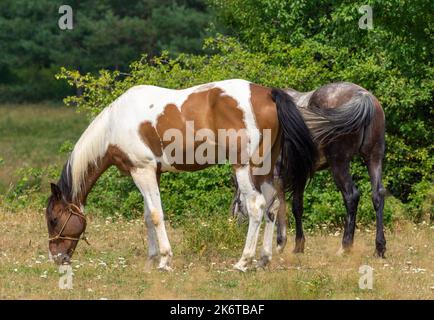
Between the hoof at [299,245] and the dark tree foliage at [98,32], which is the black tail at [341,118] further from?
the dark tree foliage at [98,32]

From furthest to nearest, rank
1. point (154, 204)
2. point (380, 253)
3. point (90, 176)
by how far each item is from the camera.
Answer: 1. point (380, 253)
2. point (90, 176)
3. point (154, 204)

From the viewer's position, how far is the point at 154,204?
9.84m

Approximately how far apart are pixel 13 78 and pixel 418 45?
115 feet

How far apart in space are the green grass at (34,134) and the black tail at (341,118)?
47.0ft

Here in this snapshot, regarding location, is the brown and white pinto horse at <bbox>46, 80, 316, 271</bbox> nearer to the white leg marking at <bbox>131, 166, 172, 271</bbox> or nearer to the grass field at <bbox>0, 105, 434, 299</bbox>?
the white leg marking at <bbox>131, 166, 172, 271</bbox>

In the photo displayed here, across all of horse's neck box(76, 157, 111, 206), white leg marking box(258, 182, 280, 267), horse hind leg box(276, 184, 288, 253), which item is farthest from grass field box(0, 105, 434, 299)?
horse's neck box(76, 157, 111, 206)

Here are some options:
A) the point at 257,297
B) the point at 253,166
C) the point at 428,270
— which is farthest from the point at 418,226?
the point at 257,297

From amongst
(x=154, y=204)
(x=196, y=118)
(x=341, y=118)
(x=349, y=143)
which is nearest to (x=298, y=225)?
(x=349, y=143)

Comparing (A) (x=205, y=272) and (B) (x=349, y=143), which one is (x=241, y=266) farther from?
(B) (x=349, y=143)

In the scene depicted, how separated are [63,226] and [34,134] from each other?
27115 millimetres

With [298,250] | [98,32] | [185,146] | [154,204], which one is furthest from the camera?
[98,32]

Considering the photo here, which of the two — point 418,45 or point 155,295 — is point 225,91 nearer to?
point 155,295

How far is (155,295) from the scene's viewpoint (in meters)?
8.35

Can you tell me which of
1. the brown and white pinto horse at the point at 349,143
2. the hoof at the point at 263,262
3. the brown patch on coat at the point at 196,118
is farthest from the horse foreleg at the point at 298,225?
the brown patch on coat at the point at 196,118
